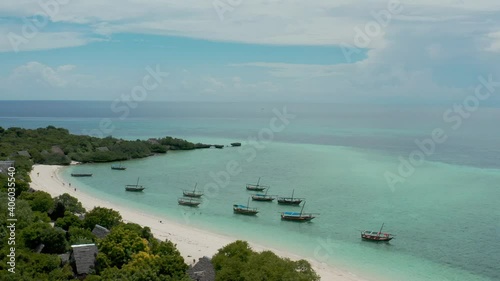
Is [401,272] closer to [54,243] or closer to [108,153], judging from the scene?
[54,243]

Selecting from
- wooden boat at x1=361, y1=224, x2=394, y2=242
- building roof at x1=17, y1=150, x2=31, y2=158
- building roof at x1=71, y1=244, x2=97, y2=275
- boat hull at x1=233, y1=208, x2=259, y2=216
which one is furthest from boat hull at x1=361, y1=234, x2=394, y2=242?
building roof at x1=17, y1=150, x2=31, y2=158

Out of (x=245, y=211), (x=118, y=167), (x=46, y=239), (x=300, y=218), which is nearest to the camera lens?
(x=46, y=239)

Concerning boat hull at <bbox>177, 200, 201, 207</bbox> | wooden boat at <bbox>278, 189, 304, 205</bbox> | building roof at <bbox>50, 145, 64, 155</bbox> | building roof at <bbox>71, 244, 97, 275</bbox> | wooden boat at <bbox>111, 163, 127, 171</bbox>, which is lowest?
building roof at <bbox>71, 244, 97, 275</bbox>

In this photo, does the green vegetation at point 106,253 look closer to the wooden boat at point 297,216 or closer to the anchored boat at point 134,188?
the wooden boat at point 297,216

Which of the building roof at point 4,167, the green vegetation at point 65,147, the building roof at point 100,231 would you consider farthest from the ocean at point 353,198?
the building roof at point 100,231

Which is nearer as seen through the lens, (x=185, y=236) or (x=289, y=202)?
(x=185, y=236)

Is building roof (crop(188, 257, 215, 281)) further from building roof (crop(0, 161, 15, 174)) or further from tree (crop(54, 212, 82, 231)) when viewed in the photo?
building roof (crop(0, 161, 15, 174))

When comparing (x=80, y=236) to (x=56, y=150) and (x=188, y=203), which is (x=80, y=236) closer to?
(x=188, y=203)

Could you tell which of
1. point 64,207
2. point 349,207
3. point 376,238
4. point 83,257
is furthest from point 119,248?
point 349,207
